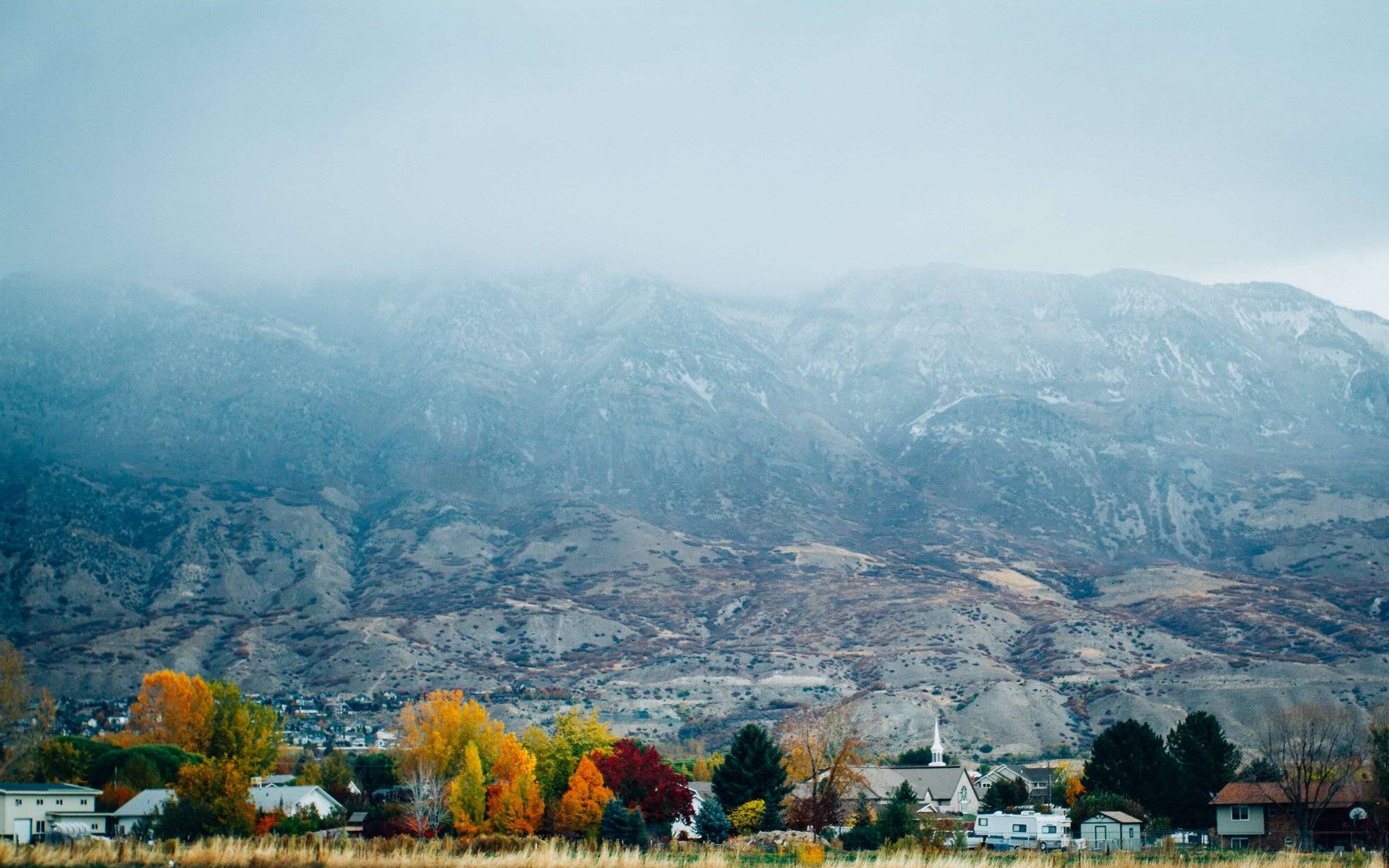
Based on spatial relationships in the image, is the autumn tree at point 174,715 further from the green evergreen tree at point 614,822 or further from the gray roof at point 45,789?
the green evergreen tree at point 614,822

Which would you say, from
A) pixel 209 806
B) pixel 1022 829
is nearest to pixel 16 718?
pixel 209 806

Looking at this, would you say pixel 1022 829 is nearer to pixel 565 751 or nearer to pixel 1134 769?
pixel 1134 769

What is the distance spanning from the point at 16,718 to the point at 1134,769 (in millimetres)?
92306

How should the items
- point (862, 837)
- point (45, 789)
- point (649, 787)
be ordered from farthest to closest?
point (649, 787), point (45, 789), point (862, 837)

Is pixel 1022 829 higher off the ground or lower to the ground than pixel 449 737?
lower

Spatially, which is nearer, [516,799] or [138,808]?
[516,799]

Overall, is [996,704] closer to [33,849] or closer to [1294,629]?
[1294,629]

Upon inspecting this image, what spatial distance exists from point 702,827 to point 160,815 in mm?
25603

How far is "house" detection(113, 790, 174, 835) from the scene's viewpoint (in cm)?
6469

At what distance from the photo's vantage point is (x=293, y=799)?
73938 millimetres

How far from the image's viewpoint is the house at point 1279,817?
62.3 meters

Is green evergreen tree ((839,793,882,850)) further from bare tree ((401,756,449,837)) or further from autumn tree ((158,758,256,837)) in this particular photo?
autumn tree ((158,758,256,837))

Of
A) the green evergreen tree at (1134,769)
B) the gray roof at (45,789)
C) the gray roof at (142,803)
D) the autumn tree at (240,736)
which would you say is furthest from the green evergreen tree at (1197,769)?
the gray roof at (45,789)

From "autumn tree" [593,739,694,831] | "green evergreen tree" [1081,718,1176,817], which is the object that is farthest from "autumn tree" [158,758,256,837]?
"green evergreen tree" [1081,718,1176,817]
